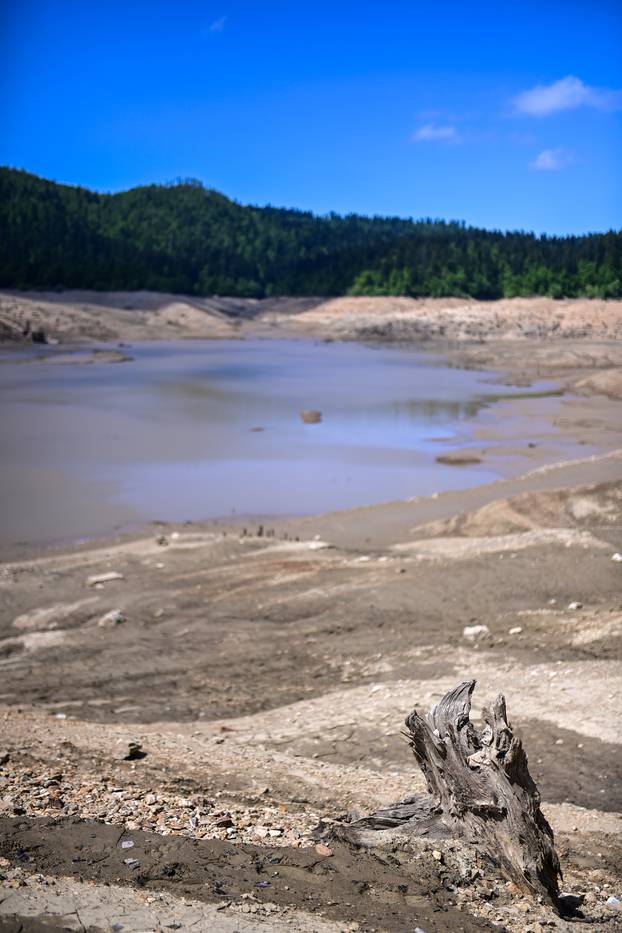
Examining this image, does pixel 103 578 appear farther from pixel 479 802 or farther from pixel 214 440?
pixel 214 440

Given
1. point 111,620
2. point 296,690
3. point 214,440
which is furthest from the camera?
point 214,440

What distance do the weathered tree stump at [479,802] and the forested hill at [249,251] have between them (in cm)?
4349

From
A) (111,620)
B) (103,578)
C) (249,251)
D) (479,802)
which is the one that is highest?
(249,251)

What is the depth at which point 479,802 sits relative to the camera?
374 cm

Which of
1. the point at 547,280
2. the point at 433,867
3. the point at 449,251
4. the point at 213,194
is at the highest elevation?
the point at 213,194

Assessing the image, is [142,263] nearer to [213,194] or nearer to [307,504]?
[213,194]

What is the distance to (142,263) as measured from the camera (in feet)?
288

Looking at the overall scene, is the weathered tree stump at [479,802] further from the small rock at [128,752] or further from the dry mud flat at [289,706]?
the small rock at [128,752]

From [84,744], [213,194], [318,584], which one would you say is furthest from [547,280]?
[213,194]

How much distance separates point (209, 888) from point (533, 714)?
3792 mm

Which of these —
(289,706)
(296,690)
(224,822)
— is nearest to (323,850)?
(224,822)

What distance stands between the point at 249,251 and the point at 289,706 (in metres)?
105

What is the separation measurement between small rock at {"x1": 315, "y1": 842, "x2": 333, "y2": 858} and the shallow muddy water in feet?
34.6

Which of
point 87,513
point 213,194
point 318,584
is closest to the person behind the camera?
point 318,584
